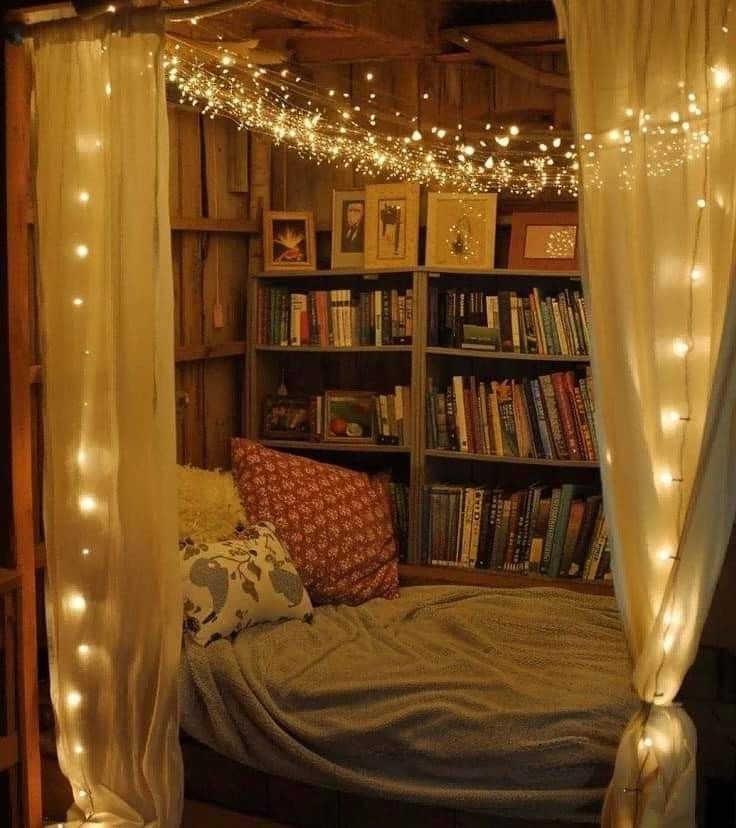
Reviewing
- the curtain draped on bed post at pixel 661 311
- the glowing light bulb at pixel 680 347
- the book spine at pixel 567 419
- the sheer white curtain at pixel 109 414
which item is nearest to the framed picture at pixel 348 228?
the book spine at pixel 567 419

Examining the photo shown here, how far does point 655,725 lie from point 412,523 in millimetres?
1809

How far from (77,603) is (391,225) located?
6.21 ft

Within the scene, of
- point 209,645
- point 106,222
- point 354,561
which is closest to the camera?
point 106,222

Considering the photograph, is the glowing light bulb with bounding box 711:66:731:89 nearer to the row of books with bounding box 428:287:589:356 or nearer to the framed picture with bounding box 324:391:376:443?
the row of books with bounding box 428:287:589:356

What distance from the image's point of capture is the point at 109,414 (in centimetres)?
280

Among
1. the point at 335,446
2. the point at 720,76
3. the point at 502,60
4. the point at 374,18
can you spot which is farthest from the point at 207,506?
the point at 720,76

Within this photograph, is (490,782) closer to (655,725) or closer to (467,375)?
(655,725)

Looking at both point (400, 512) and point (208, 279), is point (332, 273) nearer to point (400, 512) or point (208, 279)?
point (208, 279)

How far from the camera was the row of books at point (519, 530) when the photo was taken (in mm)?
3980

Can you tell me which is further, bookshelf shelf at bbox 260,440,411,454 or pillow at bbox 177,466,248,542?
bookshelf shelf at bbox 260,440,411,454

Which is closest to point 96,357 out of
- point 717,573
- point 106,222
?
point 106,222

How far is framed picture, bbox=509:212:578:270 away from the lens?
13.2 feet

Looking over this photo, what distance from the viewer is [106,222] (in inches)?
108

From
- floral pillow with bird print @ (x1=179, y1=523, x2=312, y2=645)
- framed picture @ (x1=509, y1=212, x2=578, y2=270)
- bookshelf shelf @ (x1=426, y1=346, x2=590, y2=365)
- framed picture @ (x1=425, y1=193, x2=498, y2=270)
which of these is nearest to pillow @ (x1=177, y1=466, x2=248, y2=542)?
floral pillow with bird print @ (x1=179, y1=523, x2=312, y2=645)
